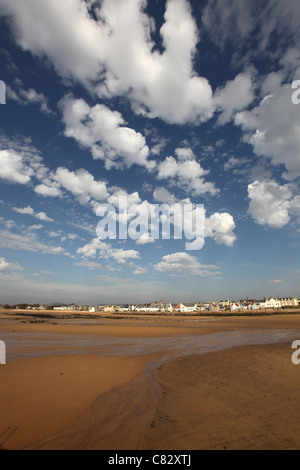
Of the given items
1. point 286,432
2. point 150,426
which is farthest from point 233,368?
point 150,426

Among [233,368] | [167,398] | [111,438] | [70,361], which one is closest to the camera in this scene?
[111,438]

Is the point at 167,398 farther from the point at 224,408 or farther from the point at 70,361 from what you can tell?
the point at 70,361

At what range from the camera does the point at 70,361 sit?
424 inches

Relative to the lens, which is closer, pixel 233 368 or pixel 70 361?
pixel 233 368

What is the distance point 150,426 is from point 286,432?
2830mm

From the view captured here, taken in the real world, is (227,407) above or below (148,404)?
above

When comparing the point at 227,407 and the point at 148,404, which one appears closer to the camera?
the point at 227,407

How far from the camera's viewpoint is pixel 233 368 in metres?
9.94
